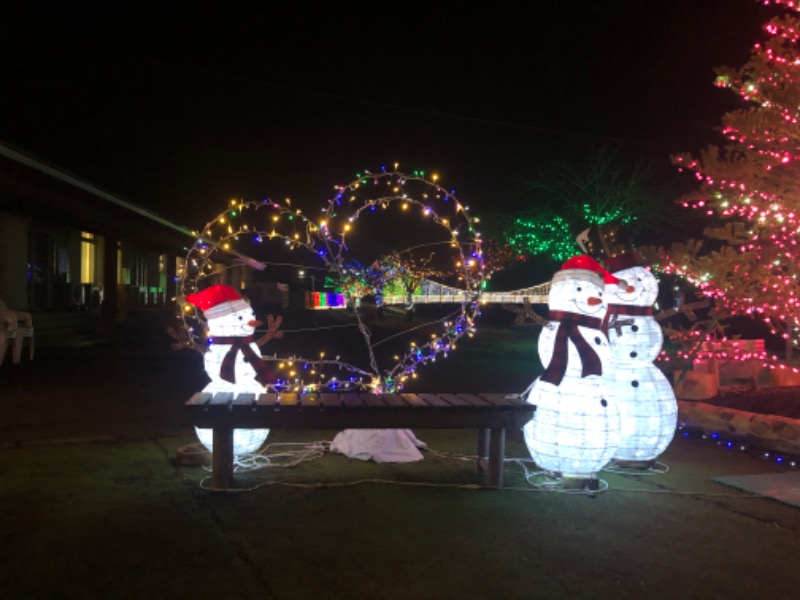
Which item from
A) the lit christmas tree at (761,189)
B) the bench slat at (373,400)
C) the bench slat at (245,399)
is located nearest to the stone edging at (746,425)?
the lit christmas tree at (761,189)

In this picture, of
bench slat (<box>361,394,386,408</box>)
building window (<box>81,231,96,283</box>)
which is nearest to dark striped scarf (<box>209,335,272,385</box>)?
bench slat (<box>361,394,386,408</box>)

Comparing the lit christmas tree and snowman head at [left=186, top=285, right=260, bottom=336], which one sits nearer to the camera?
snowman head at [left=186, top=285, right=260, bottom=336]

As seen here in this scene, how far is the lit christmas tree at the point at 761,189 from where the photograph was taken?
735 cm

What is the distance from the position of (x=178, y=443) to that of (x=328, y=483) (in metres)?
2.08

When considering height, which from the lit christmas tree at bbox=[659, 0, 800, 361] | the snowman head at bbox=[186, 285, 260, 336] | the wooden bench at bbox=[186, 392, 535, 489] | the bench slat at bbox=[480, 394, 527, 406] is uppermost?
the lit christmas tree at bbox=[659, 0, 800, 361]

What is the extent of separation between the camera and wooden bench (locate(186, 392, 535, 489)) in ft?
16.8

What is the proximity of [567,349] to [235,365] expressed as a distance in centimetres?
275

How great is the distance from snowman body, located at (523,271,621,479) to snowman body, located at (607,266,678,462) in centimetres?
43

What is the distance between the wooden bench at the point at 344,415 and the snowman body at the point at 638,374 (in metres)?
1.07

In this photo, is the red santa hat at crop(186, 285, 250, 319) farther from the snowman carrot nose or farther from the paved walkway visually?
the snowman carrot nose

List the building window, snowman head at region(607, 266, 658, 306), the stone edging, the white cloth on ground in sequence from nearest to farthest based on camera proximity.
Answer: snowman head at region(607, 266, 658, 306) < the white cloth on ground < the stone edging < the building window

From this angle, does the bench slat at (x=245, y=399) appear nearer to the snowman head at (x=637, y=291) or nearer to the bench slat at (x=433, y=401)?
the bench slat at (x=433, y=401)

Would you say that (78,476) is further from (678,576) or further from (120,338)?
(120,338)

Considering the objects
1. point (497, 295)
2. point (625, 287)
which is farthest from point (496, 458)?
point (497, 295)
